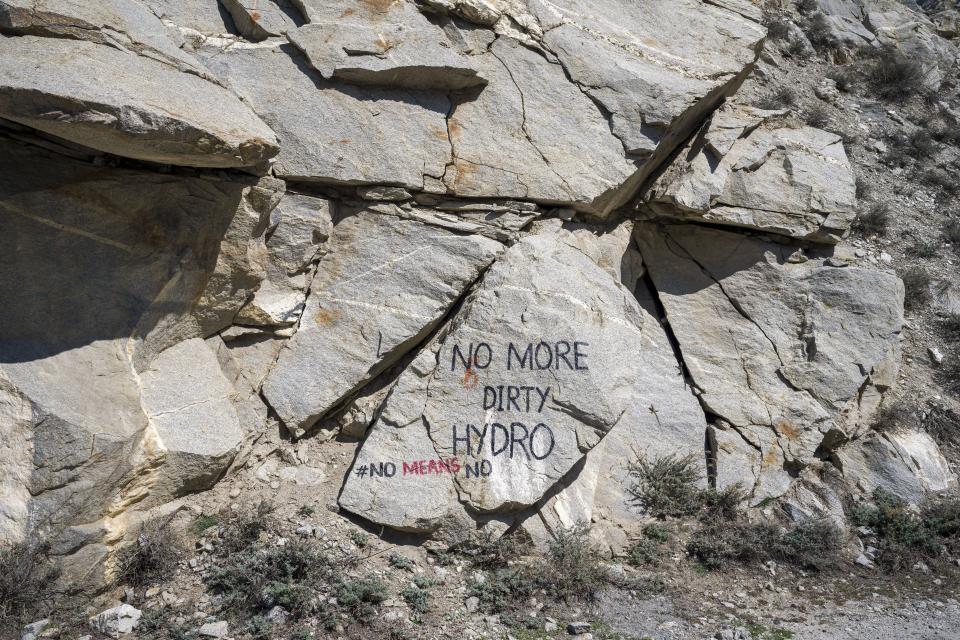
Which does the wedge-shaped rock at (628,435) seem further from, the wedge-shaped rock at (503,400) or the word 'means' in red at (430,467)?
the word 'means' in red at (430,467)

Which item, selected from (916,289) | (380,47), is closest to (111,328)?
(380,47)

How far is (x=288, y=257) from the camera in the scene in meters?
4.75

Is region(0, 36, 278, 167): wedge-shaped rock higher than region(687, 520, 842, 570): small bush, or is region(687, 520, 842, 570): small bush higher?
region(0, 36, 278, 167): wedge-shaped rock

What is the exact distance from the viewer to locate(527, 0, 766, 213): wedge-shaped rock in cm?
530

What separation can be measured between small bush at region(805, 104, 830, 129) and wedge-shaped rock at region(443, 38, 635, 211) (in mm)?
4091

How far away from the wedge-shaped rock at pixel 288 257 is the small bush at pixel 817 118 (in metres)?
6.20

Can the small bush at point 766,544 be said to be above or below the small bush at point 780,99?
below

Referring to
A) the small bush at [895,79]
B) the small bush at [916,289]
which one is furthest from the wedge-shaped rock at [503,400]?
the small bush at [895,79]

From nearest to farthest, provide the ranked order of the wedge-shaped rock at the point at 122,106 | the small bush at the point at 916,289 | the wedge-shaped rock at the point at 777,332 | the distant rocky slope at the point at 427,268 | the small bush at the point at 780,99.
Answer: the wedge-shaped rock at the point at 122,106, the distant rocky slope at the point at 427,268, the wedge-shaped rock at the point at 777,332, the small bush at the point at 916,289, the small bush at the point at 780,99

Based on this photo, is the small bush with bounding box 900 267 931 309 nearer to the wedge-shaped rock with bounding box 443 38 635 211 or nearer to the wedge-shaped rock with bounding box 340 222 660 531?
the wedge-shaped rock with bounding box 443 38 635 211

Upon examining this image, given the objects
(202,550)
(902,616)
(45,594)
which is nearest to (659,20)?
(902,616)

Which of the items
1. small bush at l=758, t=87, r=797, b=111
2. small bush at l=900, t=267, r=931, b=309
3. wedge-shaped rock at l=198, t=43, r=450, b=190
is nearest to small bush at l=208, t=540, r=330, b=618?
wedge-shaped rock at l=198, t=43, r=450, b=190

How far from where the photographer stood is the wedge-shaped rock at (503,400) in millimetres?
4375

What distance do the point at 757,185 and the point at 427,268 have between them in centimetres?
296
